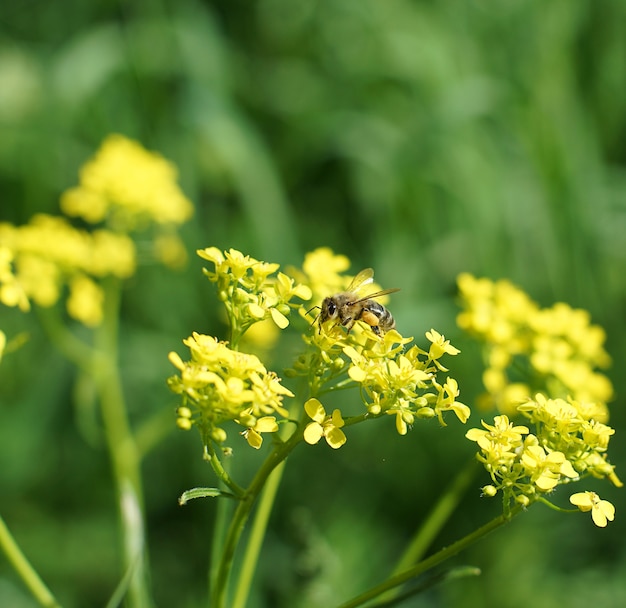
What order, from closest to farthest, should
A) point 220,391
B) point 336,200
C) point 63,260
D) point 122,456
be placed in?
point 220,391, point 122,456, point 63,260, point 336,200

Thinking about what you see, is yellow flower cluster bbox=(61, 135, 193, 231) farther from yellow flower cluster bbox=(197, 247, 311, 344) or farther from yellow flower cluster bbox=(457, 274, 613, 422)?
yellow flower cluster bbox=(197, 247, 311, 344)

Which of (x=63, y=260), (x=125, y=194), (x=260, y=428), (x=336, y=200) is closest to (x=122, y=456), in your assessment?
(x=63, y=260)

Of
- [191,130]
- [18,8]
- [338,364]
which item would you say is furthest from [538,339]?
[18,8]

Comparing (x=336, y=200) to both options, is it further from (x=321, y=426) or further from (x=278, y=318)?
(x=321, y=426)

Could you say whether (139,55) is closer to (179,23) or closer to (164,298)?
(179,23)

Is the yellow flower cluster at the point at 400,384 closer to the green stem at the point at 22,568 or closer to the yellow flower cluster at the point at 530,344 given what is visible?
the yellow flower cluster at the point at 530,344

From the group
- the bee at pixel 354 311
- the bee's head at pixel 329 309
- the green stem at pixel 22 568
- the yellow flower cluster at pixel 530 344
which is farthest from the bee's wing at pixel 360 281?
the green stem at pixel 22 568
